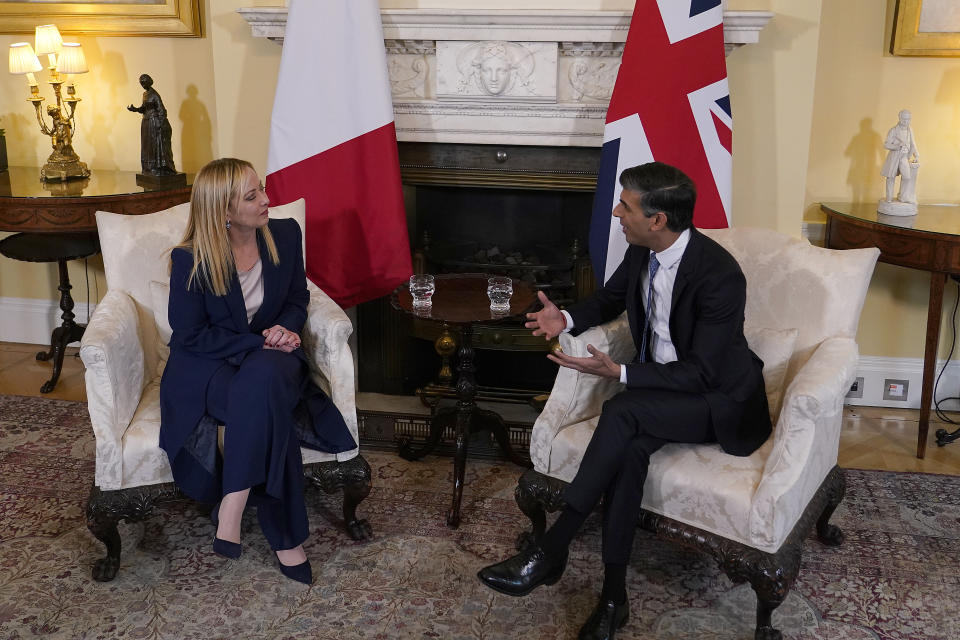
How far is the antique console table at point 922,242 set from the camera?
10.5ft

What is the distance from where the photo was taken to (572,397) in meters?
2.60

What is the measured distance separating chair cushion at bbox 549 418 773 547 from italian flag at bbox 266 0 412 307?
1.37 meters

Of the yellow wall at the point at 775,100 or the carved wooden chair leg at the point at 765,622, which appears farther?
the yellow wall at the point at 775,100

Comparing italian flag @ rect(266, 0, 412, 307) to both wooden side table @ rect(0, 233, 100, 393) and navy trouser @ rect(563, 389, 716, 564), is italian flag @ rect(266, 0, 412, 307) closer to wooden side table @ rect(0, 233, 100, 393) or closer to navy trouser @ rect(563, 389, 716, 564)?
wooden side table @ rect(0, 233, 100, 393)

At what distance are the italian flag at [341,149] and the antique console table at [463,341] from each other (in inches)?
16.2

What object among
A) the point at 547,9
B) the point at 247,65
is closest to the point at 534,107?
the point at 547,9

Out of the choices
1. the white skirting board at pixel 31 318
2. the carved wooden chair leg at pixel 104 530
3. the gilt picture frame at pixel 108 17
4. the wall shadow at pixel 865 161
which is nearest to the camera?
the carved wooden chair leg at pixel 104 530

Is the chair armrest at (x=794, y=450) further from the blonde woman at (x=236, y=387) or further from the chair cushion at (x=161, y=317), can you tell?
the chair cushion at (x=161, y=317)

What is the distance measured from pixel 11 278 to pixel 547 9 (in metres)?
3.03

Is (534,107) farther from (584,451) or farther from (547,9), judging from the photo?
(584,451)

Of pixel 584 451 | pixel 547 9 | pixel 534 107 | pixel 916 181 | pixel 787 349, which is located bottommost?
pixel 584 451

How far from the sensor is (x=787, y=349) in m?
2.61

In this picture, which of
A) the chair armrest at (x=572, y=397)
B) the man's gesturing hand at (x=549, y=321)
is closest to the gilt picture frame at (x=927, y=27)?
the chair armrest at (x=572, y=397)

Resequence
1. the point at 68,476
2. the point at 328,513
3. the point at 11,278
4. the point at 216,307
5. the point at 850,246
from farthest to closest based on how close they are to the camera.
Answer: the point at 11,278, the point at 850,246, the point at 68,476, the point at 328,513, the point at 216,307
